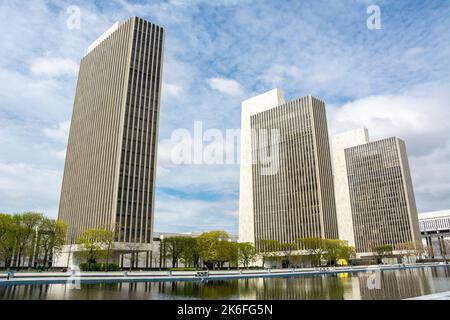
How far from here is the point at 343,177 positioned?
170 m

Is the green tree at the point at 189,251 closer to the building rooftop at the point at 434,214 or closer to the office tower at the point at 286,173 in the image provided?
the office tower at the point at 286,173

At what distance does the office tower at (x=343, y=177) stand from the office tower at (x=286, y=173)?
50395mm

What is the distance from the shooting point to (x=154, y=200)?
7869cm

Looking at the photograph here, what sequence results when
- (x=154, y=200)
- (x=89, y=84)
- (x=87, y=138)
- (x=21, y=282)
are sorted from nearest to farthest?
(x=21, y=282), (x=154, y=200), (x=87, y=138), (x=89, y=84)

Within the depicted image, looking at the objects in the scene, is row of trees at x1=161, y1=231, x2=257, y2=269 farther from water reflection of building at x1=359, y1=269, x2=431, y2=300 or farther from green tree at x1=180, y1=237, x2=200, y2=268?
water reflection of building at x1=359, y1=269, x2=431, y2=300

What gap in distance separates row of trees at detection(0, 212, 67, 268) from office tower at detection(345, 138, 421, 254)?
405ft

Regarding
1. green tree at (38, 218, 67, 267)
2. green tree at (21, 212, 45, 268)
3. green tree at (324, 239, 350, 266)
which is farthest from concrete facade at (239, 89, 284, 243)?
green tree at (21, 212, 45, 268)

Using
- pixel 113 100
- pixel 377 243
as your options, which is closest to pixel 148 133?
pixel 113 100

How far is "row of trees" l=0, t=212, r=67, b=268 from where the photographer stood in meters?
55.5

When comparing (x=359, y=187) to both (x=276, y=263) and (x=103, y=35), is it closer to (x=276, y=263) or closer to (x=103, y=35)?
(x=276, y=263)

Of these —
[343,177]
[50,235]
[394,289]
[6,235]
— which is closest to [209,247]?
[50,235]

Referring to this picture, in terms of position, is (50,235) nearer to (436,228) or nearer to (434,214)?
(436,228)

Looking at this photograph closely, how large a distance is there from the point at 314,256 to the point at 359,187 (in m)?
74.0

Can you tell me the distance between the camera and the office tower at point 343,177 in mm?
162750
